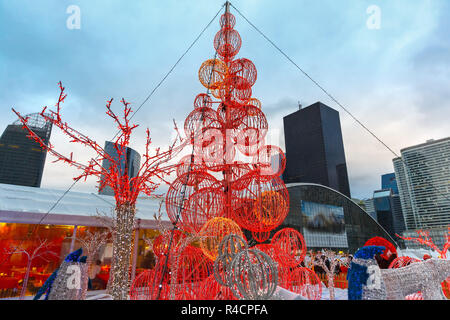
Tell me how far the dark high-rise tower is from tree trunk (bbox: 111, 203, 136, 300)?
81030 millimetres

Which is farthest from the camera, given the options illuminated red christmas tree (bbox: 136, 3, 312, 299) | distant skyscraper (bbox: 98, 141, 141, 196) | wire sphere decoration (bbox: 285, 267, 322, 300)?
wire sphere decoration (bbox: 285, 267, 322, 300)

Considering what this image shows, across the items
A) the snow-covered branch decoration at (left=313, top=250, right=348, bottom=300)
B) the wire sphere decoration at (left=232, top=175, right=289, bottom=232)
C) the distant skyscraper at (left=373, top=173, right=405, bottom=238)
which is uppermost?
the distant skyscraper at (left=373, top=173, right=405, bottom=238)

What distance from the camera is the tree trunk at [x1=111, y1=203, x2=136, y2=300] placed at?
2.40 meters

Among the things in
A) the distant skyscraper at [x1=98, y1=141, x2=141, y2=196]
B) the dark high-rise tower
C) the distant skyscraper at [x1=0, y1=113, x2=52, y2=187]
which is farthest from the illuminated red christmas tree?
the dark high-rise tower

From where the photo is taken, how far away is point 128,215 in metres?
2.57

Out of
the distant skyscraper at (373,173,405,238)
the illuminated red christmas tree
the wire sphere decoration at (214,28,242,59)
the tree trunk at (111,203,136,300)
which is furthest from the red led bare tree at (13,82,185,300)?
the distant skyscraper at (373,173,405,238)

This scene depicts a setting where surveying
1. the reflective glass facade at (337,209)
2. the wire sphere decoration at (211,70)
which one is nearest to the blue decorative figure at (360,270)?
the wire sphere decoration at (211,70)

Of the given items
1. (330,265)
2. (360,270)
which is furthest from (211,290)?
(330,265)

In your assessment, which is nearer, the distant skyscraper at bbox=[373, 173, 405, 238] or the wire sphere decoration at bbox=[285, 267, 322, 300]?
the wire sphere decoration at bbox=[285, 267, 322, 300]

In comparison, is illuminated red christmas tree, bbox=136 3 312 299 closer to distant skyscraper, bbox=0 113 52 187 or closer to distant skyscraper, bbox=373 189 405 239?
distant skyscraper, bbox=0 113 52 187

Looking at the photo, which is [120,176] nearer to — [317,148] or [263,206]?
[263,206]

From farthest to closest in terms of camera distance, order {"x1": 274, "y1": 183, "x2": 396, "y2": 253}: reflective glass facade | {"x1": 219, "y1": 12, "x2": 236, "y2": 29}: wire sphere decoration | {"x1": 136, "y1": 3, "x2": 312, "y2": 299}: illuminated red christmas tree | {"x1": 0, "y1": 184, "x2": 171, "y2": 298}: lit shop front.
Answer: {"x1": 274, "y1": 183, "x2": 396, "y2": 253}: reflective glass facade < {"x1": 0, "y1": 184, "x2": 171, "y2": 298}: lit shop front < {"x1": 219, "y1": 12, "x2": 236, "y2": 29}: wire sphere decoration < {"x1": 136, "y1": 3, "x2": 312, "y2": 299}: illuminated red christmas tree

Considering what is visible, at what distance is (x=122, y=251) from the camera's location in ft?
8.23

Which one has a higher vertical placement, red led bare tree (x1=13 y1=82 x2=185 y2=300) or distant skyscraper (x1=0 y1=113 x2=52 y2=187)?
distant skyscraper (x1=0 y1=113 x2=52 y2=187)
